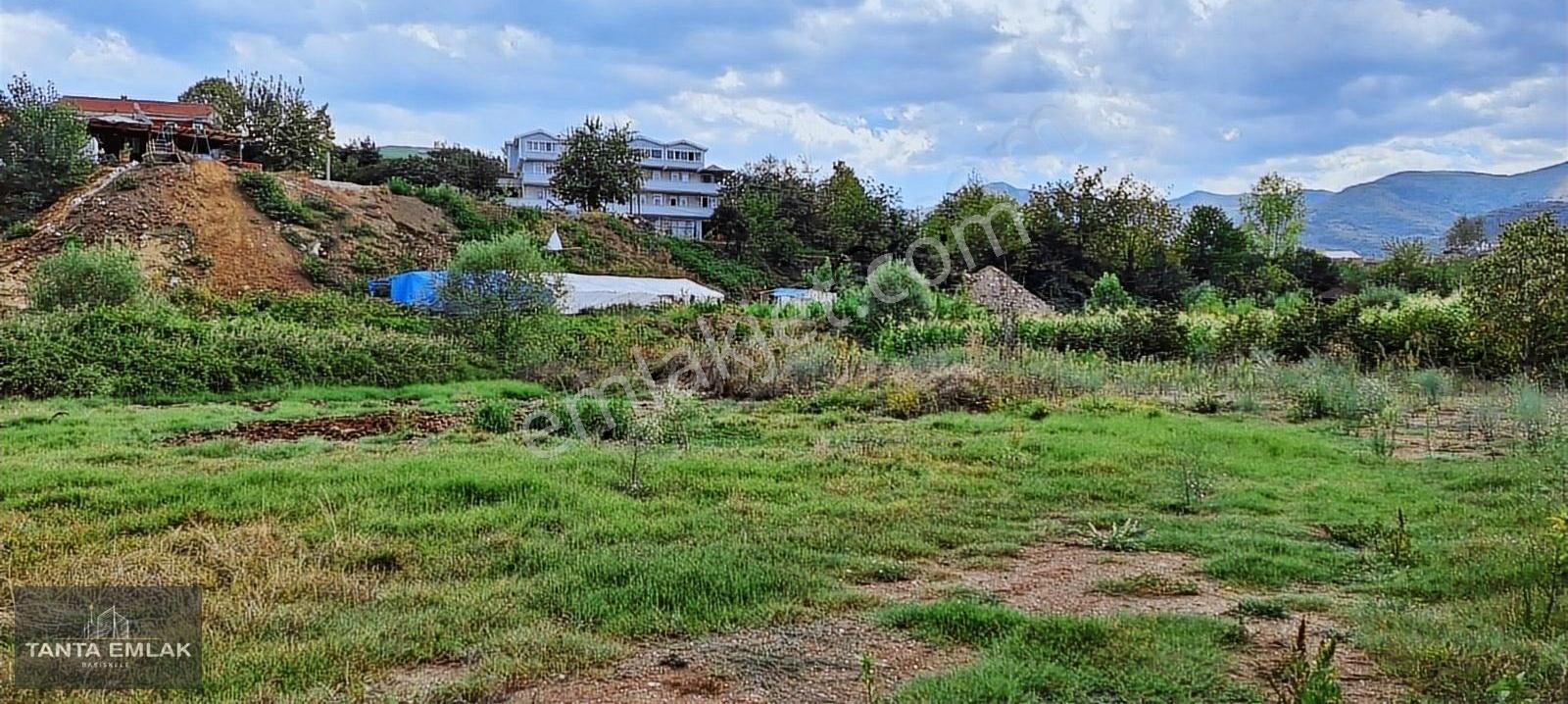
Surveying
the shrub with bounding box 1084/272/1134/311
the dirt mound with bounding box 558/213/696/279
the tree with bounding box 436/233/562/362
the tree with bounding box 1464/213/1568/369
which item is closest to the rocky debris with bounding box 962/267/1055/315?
the shrub with bounding box 1084/272/1134/311

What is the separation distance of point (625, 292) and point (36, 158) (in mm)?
17831

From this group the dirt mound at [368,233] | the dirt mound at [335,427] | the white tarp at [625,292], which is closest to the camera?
the dirt mound at [335,427]

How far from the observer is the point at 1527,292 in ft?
34.1

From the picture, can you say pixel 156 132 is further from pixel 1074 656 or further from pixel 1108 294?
pixel 1074 656

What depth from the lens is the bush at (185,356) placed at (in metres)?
12.6

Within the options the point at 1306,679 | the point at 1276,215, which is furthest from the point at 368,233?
the point at 1276,215

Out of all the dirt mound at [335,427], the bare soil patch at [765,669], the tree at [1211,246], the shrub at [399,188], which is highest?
the shrub at [399,188]

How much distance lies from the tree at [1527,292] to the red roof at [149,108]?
42.8 metres

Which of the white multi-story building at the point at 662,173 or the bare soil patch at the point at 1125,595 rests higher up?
the white multi-story building at the point at 662,173

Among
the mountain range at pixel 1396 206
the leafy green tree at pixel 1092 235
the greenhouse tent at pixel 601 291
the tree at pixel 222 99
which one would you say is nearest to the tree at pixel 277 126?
the tree at pixel 222 99

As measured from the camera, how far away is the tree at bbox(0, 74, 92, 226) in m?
27.1

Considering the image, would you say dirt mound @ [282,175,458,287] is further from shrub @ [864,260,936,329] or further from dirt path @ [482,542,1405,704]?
dirt path @ [482,542,1405,704]

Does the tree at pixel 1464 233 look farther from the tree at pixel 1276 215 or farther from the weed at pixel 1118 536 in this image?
the weed at pixel 1118 536

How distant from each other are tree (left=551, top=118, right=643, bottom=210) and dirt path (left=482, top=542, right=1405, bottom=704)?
39.2 metres
